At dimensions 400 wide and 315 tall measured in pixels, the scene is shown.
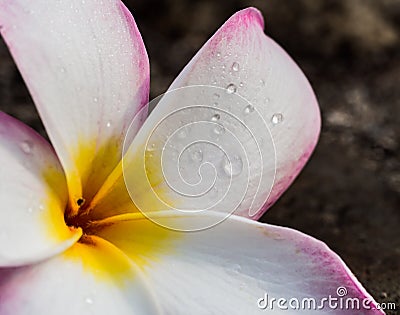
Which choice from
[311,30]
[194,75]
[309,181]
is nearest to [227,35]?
[194,75]

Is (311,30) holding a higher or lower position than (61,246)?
lower

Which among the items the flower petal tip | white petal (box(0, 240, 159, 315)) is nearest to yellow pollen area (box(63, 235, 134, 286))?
white petal (box(0, 240, 159, 315))

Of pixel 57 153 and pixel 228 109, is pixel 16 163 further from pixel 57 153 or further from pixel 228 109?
pixel 228 109

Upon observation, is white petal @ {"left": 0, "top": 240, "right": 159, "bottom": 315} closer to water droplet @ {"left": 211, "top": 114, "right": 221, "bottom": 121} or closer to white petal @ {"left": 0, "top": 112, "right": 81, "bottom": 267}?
white petal @ {"left": 0, "top": 112, "right": 81, "bottom": 267}

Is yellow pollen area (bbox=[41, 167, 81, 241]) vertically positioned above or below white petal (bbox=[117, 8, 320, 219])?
below

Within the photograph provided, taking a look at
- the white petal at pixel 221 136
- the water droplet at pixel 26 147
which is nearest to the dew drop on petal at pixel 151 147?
the white petal at pixel 221 136

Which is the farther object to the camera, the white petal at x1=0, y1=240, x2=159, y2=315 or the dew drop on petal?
the dew drop on petal

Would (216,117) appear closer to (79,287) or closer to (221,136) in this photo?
(221,136)
